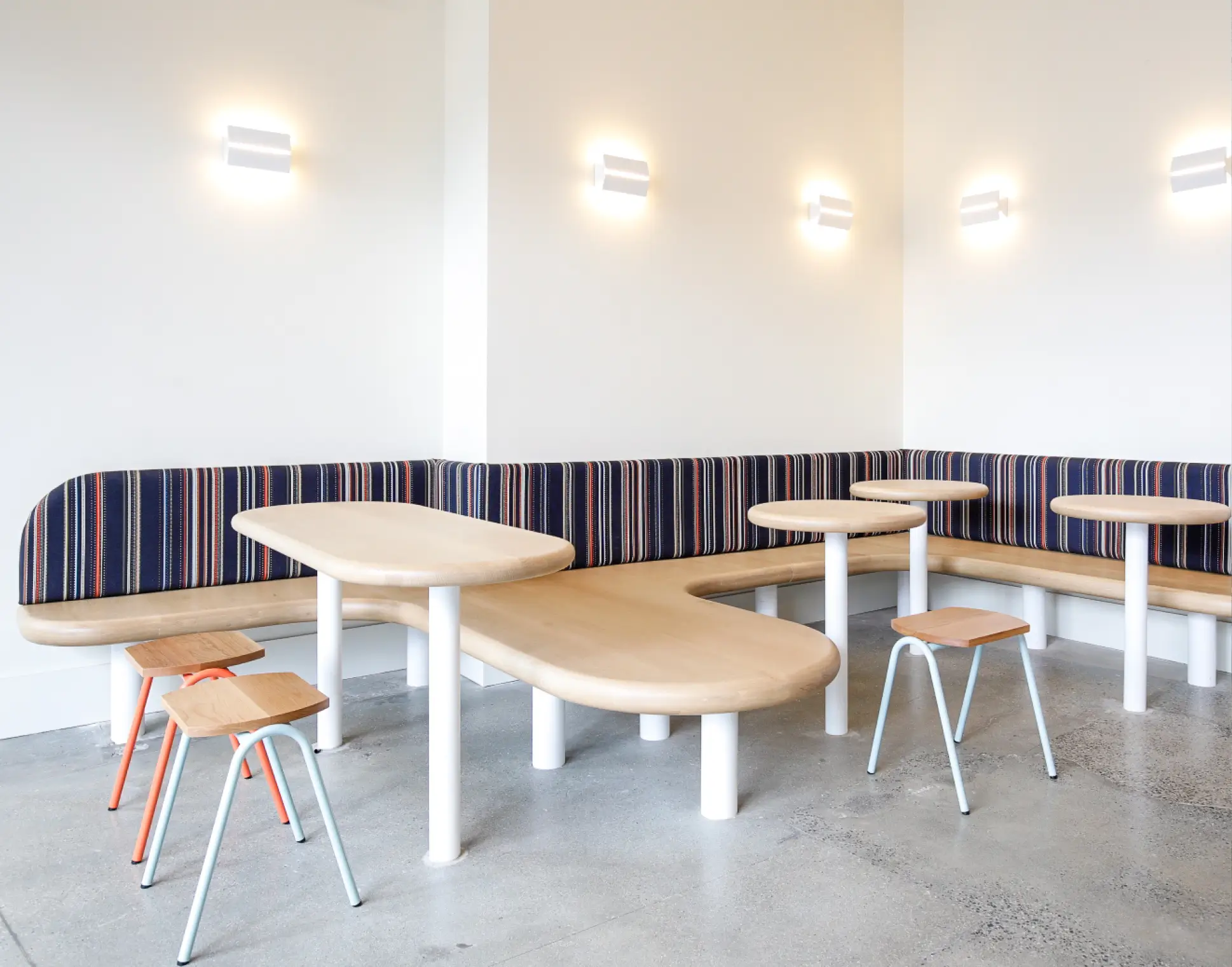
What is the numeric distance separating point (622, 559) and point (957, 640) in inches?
68.0

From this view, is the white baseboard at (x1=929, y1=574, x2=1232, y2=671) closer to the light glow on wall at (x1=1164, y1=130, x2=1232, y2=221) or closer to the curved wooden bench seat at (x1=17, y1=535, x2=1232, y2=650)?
the curved wooden bench seat at (x1=17, y1=535, x2=1232, y2=650)

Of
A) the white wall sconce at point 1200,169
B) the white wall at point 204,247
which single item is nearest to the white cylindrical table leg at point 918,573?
the white wall sconce at point 1200,169

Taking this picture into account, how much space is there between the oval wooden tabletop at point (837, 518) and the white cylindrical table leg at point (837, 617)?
0.33 feet

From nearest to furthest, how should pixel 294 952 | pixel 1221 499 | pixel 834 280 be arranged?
pixel 294 952, pixel 1221 499, pixel 834 280

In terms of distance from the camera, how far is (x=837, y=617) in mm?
3094

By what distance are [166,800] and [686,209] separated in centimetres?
332

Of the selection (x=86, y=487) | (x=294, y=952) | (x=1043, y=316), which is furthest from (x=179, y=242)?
(x=1043, y=316)

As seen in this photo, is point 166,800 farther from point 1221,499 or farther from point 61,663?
point 1221,499

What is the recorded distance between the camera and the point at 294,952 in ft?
6.09

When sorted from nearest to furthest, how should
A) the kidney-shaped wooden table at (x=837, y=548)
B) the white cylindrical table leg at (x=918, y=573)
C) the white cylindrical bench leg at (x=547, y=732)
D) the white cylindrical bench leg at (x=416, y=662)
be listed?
the white cylindrical bench leg at (x=547, y=732) → the kidney-shaped wooden table at (x=837, y=548) → the white cylindrical bench leg at (x=416, y=662) → the white cylindrical table leg at (x=918, y=573)

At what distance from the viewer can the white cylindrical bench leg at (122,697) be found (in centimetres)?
305

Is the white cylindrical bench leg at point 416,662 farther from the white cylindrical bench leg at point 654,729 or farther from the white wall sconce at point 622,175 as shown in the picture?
the white wall sconce at point 622,175

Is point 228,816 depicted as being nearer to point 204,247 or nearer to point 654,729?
point 654,729

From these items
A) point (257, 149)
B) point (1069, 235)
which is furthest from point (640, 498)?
point (1069, 235)
